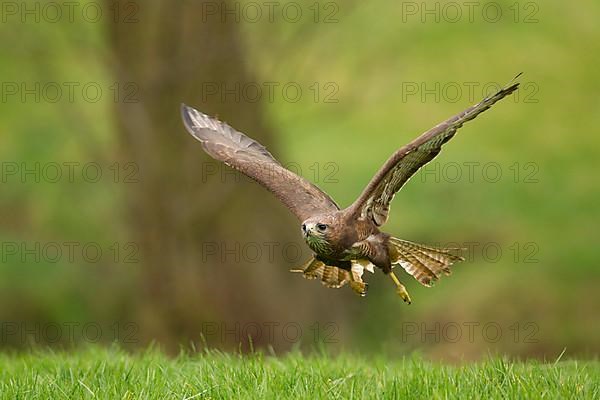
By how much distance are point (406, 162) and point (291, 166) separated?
24.2ft

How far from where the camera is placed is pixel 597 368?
6.15 metres

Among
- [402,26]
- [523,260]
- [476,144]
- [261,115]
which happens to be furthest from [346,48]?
[261,115]

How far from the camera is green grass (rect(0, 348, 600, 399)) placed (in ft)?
16.7

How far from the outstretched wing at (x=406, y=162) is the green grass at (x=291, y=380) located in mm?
877

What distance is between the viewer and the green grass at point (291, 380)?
509cm

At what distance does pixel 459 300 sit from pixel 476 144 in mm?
5419

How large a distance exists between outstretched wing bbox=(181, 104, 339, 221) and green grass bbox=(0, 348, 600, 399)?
0.90 m
